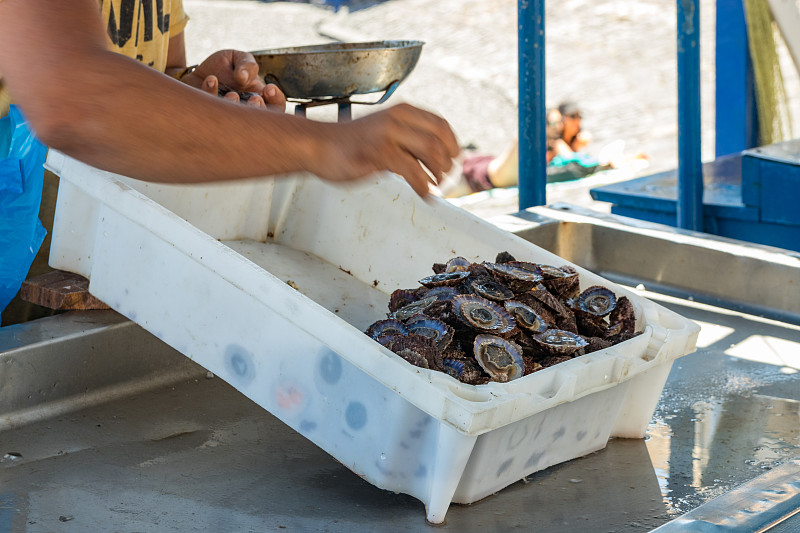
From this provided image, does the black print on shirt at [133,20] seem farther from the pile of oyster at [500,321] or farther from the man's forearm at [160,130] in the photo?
the man's forearm at [160,130]

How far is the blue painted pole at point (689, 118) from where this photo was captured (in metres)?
2.87

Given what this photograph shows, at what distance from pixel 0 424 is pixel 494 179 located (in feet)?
19.6

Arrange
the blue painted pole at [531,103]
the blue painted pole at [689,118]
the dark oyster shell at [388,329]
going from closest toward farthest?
the dark oyster shell at [388,329] < the blue painted pole at [531,103] < the blue painted pole at [689,118]

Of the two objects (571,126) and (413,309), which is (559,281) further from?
(571,126)

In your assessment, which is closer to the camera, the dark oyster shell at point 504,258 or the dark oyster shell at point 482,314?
the dark oyster shell at point 482,314

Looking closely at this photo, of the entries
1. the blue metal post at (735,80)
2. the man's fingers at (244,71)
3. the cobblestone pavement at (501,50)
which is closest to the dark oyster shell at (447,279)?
the man's fingers at (244,71)

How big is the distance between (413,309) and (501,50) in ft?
40.1

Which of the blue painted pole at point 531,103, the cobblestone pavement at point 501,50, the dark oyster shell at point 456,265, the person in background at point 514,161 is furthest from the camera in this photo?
the cobblestone pavement at point 501,50

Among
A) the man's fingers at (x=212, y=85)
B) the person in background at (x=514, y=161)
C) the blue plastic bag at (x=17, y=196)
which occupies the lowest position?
the person in background at (x=514, y=161)

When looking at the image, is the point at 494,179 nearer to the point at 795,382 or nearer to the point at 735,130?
the point at 735,130

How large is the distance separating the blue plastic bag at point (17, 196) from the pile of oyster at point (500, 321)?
2.39 ft

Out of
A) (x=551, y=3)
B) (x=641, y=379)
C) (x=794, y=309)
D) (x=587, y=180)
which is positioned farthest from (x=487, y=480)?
(x=551, y=3)

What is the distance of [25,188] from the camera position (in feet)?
5.76

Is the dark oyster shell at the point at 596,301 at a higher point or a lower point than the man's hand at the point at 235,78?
lower
